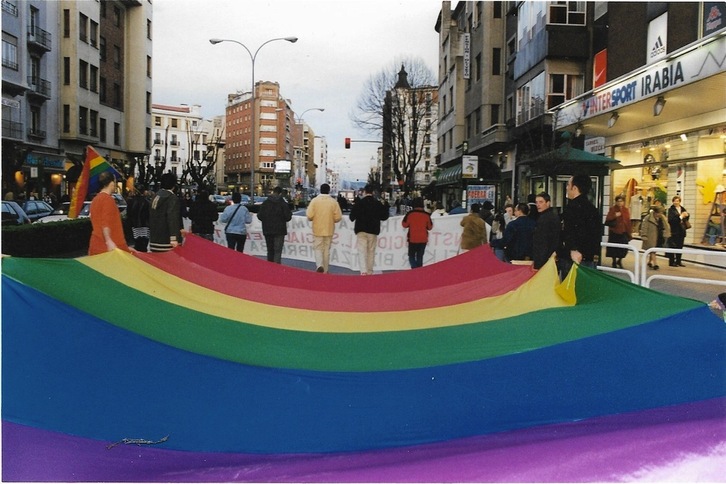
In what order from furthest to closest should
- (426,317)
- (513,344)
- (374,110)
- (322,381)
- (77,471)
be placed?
(374,110), (426,317), (513,344), (322,381), (77,471)

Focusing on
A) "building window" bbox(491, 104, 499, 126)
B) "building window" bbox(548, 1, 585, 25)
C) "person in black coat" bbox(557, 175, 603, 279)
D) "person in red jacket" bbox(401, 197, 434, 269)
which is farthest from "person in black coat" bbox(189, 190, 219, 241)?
"building window" bbox(491, 104, 499, 126)

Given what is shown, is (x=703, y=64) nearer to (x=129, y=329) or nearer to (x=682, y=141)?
(x=682, y=141)

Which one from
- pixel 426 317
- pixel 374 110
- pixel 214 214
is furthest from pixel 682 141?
pixel 374 110

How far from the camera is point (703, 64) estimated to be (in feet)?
47.8

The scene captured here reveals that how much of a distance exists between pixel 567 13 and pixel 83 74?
3514cm

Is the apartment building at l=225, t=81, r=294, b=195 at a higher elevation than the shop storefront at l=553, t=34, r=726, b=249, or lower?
higher

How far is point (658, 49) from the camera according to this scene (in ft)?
67.1

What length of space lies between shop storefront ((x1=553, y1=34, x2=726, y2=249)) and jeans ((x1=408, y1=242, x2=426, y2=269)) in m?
7.18

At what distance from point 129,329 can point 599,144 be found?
16285 mm

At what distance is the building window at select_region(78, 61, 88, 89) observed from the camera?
47219 millimetres

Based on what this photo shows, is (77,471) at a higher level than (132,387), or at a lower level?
lower

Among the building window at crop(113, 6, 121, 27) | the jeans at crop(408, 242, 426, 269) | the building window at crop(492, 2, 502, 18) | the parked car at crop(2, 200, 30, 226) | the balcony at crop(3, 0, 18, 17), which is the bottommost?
the jeans at crop(408, 242, 426, 269)

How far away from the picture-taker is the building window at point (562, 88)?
95.8 ft

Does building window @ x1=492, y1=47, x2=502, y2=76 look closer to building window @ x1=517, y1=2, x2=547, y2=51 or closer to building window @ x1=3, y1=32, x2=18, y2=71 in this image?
building window @ x1=517, y1=2, x2=547, y2=51
